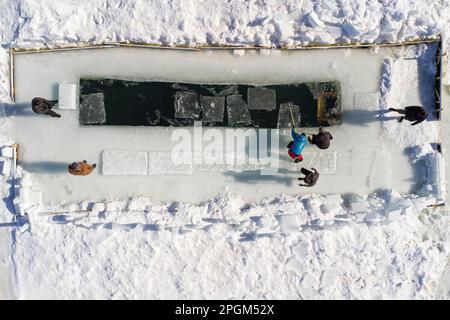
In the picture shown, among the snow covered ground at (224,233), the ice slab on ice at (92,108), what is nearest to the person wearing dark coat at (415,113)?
the snow covered ground at (224,233)

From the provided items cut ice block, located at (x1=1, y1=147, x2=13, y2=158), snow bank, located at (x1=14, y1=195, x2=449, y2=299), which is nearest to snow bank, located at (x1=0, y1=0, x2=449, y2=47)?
cut ice block, located at (x1=1, y1=147, x2=13, y2=158)

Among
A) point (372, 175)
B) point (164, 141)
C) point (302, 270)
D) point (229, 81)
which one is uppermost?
point (229, 81)

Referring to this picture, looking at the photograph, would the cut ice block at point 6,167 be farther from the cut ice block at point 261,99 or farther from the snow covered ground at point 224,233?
the cut ice block at point 261,99

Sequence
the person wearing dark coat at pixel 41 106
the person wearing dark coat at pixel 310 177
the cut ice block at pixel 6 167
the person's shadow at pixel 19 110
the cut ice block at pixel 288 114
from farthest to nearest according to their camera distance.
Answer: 1. the cut ice block at pixel 288 114
2. the person's shadow at pixel 19 110
3. the cut ice block at pixel 6 167
4. the person wearing dark coat at pixel 310 177
5. the person wearing dark coat at pixel 41 106

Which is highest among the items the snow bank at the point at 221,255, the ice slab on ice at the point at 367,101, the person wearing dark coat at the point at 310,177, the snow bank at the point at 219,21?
the snow bank at the point at 219,21

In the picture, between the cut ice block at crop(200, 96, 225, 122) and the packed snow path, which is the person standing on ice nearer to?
the packed snow path
